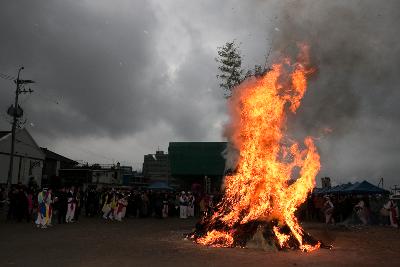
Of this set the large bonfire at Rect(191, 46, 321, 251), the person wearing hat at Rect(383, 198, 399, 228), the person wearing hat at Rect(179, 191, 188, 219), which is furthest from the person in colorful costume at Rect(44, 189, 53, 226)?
the person wearing hat at Rect(383, 198, 399, 228)

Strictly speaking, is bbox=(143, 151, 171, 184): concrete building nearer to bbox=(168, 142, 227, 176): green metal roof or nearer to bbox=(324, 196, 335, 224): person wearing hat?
bbox=(168, 142, 227, 176): green metal roof

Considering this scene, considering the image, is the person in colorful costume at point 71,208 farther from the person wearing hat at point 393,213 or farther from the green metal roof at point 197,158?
the green metal roof at point 197,158

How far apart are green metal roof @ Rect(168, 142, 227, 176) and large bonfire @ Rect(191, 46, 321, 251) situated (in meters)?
28.7

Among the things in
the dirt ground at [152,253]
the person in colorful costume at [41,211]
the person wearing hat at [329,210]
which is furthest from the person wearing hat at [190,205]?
the dirt ground at [152,253]

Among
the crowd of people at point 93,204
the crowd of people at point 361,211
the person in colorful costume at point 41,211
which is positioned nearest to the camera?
the person in colorful costume at point 41,211

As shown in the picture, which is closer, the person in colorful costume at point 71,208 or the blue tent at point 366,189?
the person in colorful costume at point 71,208

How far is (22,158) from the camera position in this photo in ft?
148

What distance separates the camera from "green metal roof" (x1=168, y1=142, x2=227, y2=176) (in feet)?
146

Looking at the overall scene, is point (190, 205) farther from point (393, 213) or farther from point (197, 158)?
point (197, 158)

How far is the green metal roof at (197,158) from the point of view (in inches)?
1753

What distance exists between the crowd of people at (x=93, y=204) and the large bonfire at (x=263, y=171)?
1.86m

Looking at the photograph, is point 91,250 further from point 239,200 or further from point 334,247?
point 334,247

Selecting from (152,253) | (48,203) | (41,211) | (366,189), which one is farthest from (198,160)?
(152,253)

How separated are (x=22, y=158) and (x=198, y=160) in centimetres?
1967
